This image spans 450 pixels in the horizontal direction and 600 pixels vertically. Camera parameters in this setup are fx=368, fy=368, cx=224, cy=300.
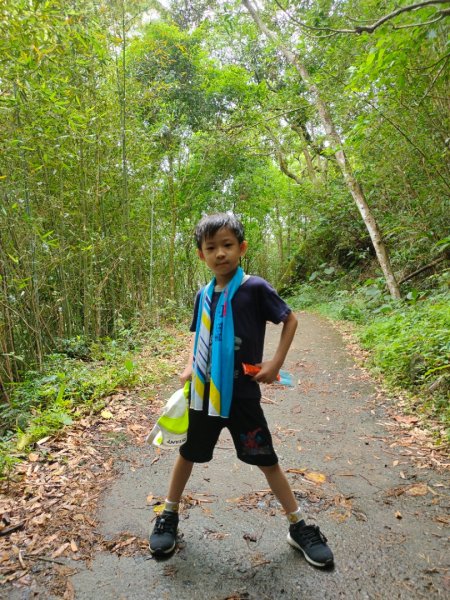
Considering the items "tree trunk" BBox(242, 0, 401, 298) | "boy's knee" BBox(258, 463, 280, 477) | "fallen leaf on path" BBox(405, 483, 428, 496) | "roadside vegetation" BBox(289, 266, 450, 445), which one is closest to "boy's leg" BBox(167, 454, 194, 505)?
"boy's knee" BBox(258, 463, 280, 477)

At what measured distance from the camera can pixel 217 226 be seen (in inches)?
66.6

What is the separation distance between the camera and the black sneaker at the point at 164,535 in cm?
180

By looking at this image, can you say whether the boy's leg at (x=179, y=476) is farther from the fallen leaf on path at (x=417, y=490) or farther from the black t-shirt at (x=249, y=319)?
the fallen leaf on path at (x=417, y=490)

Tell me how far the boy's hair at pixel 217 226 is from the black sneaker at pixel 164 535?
1.41 metres

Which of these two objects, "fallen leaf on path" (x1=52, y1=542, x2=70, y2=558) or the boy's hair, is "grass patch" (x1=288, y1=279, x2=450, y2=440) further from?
"fallen leaf on path" (x1=52, y1=542, x2=70, y2=558)

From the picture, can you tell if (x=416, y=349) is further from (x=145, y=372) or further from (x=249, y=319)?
(x=145, y=372)

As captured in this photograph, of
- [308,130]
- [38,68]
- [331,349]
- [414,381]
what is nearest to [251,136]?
[308,130]

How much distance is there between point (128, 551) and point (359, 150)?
740 cm

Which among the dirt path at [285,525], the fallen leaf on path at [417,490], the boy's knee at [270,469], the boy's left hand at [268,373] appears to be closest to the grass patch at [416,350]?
the dirt path at [285,525]

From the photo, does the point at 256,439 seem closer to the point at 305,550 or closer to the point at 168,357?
the point at 305,550

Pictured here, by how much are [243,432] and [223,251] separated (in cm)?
86

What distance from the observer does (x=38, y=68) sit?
10.9 ft

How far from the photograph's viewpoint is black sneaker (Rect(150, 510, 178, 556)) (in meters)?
1.80

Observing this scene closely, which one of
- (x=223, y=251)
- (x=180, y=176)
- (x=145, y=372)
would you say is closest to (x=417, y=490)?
(x=223, y=251)
